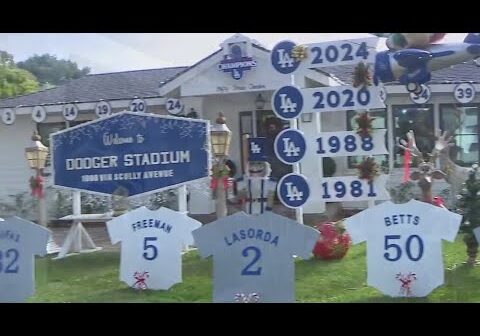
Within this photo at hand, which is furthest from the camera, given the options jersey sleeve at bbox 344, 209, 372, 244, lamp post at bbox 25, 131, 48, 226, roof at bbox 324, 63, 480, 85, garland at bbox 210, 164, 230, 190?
lamp post at bbox 25, 131, 48, 226

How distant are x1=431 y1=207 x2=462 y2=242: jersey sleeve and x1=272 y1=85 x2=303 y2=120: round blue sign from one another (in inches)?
45.0

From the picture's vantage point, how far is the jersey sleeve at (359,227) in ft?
15.4

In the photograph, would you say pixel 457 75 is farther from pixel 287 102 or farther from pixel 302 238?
pixel 302 238

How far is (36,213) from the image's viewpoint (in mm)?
5023

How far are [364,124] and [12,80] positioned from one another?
2528mm

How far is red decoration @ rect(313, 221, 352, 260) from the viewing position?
474 centimetres

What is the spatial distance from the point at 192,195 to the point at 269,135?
693 mm

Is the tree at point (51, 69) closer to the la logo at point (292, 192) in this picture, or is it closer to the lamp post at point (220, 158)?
the lamp post at point (220, 158)

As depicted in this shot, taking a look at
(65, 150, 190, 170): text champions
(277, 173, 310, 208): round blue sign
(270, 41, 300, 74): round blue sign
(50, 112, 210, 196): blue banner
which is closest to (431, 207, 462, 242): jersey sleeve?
(277, 173, 310, 208): round blue sign

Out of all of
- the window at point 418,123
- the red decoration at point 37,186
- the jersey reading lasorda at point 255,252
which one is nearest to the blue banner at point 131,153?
Result: the red decoration at point 37,186

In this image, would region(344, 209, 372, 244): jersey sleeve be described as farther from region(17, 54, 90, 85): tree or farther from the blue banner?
region(17, 54, 90, 85): tree

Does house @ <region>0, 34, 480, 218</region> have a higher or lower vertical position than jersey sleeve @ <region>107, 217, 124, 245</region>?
higher

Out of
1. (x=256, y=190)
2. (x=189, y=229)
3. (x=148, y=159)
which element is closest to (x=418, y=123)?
(x=256, y=190)
